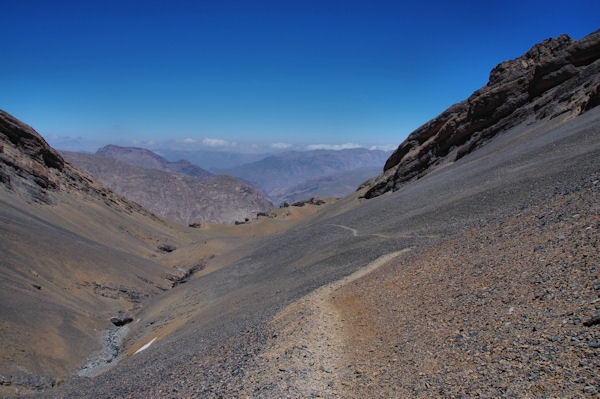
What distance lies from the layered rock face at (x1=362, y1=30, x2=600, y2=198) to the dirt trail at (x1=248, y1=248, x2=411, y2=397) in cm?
2492

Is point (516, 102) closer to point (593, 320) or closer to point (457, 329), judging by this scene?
point (457, 329)

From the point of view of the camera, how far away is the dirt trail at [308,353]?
6785mm

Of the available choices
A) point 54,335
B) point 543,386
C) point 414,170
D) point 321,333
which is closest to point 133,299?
point 54,335

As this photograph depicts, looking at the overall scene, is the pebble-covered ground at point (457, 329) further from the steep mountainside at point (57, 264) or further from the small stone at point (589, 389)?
the steep mountainside at point (57, 264)

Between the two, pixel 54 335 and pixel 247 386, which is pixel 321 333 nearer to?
pixel 247 386

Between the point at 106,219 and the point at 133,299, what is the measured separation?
1130 inches

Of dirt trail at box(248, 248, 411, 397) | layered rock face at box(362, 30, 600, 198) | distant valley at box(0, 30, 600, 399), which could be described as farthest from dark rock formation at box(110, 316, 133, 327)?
layered rock face at box(362, 30, 600, 198)

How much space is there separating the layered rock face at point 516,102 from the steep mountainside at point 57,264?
1216 inches

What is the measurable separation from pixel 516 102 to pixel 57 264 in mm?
44004

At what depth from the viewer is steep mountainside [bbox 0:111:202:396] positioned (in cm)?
1862

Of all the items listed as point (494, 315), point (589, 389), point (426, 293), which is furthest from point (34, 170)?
point (589, 389)

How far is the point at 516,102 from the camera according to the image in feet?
109

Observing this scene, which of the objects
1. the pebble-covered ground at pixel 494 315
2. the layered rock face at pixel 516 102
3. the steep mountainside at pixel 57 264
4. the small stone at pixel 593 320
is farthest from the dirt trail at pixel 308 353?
the layered rock face at pixel 516 102

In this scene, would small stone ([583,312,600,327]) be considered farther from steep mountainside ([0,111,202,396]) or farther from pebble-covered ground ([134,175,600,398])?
steep mountainside ([0,111,202,396])
